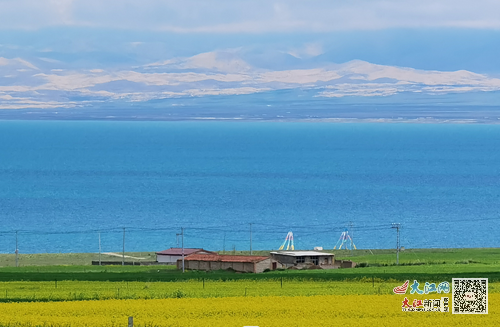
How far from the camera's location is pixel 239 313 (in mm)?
33562

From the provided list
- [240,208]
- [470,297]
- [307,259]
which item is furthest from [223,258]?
[240,208]

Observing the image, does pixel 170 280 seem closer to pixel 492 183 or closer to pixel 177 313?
pixel 177 313

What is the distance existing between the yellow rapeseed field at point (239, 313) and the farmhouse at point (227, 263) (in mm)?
20100

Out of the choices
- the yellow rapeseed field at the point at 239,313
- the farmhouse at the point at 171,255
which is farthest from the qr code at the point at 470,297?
the farmhouse at the point at 171,255

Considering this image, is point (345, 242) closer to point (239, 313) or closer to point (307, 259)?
point (307, 259)

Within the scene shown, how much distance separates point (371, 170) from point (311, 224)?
3372 inches

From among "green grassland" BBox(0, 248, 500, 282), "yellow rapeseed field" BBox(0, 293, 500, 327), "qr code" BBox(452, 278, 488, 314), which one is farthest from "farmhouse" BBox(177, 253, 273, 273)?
"qr code" BBox(452, 278, 488, 314)

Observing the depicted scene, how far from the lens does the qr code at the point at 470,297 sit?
32.7m

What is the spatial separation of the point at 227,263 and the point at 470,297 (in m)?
26.7

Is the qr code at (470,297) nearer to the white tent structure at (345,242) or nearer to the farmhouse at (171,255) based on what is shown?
the farmhouse at (171,255)

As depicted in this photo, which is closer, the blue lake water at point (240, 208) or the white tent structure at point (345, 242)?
the white tent structure at point (345, 242)

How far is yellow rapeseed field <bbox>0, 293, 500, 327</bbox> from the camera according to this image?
31078mm

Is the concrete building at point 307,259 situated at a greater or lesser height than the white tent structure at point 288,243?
lesser

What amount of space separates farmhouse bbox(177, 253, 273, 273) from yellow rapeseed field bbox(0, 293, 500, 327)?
20.1 meters
